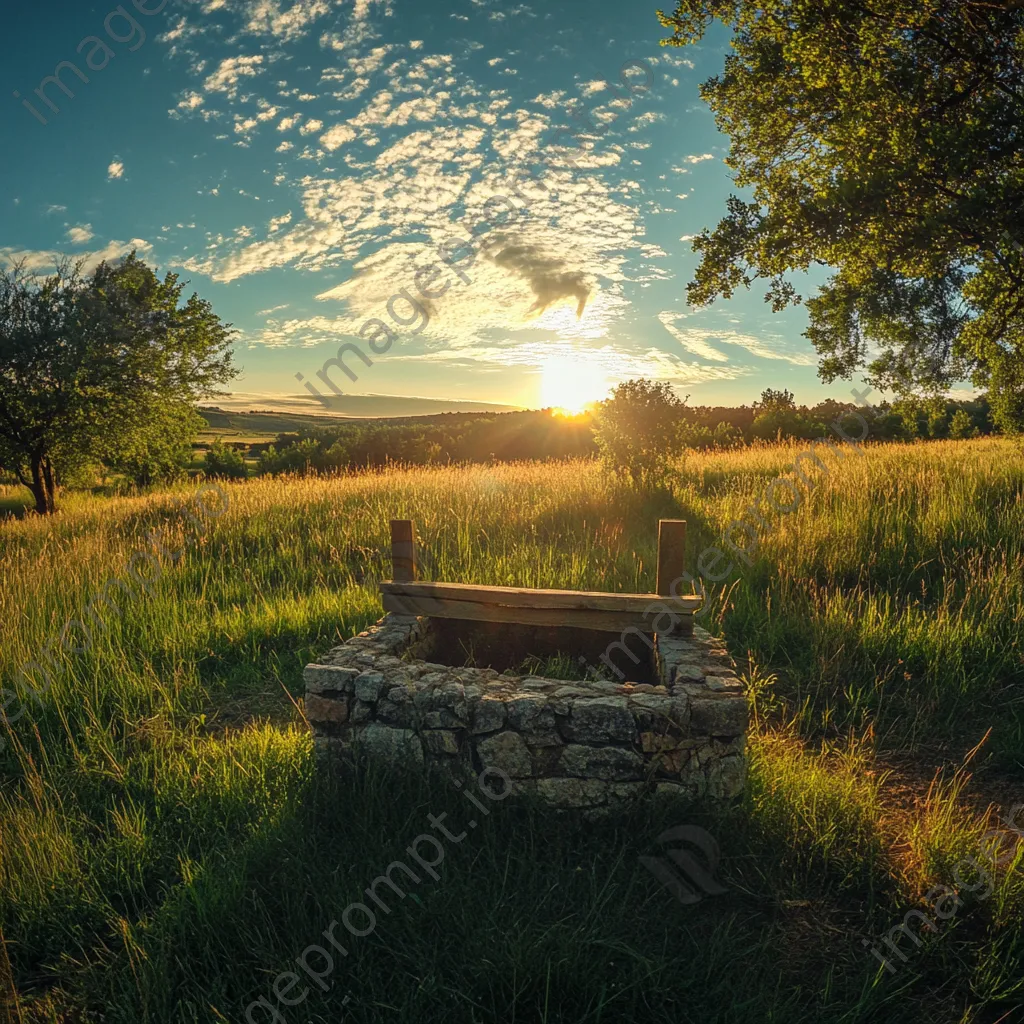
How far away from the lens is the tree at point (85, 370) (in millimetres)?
17656

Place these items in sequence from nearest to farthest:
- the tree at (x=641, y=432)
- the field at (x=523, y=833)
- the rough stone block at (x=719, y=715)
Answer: the field at (x=523, y=833) < the rough stone block at (x=719, y=715) < the tree at (x=641, y=432)

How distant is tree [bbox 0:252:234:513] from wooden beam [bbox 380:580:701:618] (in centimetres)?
1749

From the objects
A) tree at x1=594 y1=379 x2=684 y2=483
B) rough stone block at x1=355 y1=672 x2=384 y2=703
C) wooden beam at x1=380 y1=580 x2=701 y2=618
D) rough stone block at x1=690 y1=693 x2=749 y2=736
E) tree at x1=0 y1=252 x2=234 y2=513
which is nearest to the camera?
rough stone block at x1=690 y1=693 x2=749 y2=736

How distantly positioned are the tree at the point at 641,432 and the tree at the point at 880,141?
9.97 ft

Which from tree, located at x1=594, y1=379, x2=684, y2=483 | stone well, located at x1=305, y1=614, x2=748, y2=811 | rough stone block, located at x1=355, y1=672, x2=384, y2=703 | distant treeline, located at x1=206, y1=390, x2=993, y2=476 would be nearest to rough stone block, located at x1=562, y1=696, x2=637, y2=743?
stone well, located at x1=305, y1=614, x2=748, y2=811

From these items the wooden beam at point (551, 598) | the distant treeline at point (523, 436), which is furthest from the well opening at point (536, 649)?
the distant treeline at point (523, 436)

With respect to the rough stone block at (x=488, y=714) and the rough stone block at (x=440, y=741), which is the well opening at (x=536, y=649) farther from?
the rough stone block at (x=488, y=714)

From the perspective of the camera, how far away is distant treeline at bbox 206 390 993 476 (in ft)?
101

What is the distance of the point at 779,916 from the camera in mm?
3119

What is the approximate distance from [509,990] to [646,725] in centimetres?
150

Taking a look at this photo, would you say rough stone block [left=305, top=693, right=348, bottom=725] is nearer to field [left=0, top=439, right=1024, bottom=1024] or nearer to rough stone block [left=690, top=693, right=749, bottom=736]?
field [left=0, top=439, right=1024, bottom=1024]

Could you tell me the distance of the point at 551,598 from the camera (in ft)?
15.3

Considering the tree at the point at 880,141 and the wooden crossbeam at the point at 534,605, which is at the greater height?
the tree at the point at 880,141

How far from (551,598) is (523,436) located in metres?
34.6
